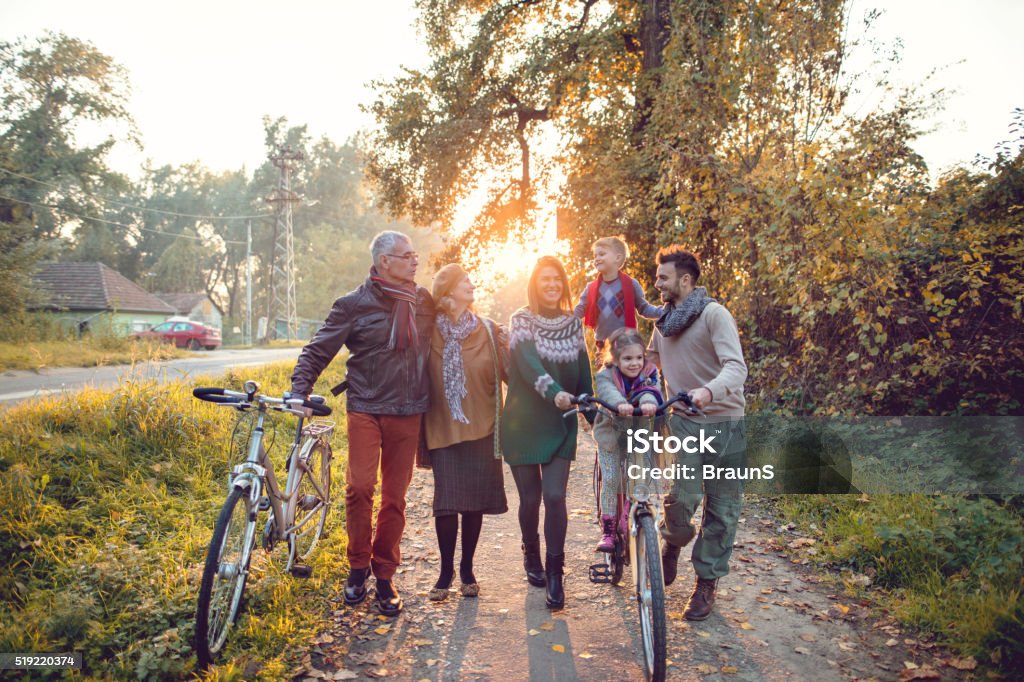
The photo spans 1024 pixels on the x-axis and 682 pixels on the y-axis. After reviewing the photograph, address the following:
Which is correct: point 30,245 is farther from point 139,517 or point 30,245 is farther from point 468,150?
point 139,517

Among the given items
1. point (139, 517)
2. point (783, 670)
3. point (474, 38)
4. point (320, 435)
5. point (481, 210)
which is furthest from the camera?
point (481, 210)

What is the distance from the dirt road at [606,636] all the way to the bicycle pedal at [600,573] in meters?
0.14

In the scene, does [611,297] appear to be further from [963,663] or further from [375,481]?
[963,663]

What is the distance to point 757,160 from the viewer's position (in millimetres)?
6730

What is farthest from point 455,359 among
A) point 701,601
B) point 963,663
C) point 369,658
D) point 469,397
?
point 963,663

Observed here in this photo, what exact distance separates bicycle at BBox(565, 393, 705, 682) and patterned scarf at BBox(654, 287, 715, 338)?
25.7 inches

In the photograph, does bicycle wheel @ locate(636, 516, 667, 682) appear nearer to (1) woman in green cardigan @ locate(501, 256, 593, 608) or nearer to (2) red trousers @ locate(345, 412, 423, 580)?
(1) woman in green cardigan @ locate(501, 256, 593, 608)

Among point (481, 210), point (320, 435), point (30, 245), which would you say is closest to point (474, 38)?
point (481, 210)

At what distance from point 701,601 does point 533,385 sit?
5.51ft

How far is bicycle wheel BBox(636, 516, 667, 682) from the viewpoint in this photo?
2957 mm

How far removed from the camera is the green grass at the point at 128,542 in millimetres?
3494

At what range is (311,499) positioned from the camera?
15.1ft

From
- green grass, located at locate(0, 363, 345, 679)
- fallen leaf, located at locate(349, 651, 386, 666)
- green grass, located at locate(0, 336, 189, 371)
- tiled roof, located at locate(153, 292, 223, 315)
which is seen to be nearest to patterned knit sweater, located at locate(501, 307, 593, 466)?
fallen leaf, located at locate(349, 651, 386, 666)

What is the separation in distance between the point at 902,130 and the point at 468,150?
385 inches
